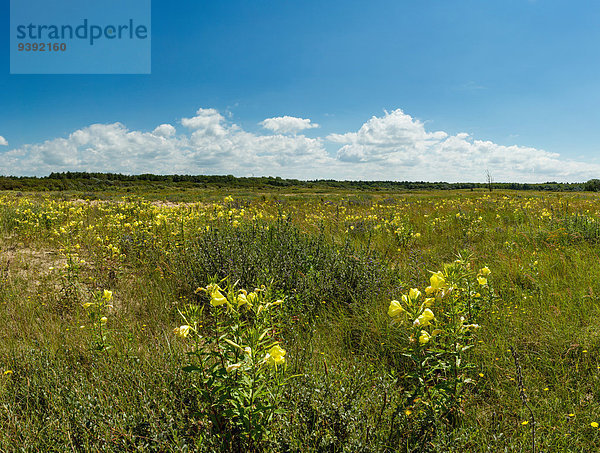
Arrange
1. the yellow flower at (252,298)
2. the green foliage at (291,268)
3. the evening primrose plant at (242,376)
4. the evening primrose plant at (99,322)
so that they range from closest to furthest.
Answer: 1. the evening primrose plant at (242,376)
2. the yellow flower at (252,298)
3. the evening primrose plant at (99,322)
4. the green foliage at (291,268)

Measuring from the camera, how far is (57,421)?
1729 mm

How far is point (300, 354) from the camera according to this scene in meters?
2.51

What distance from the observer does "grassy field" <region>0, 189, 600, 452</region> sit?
5.32 ft

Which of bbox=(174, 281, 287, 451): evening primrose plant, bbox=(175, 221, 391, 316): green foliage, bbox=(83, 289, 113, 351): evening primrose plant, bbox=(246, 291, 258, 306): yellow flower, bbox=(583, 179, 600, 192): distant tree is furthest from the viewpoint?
bbox=(583, 179, 600, 192): distant tree

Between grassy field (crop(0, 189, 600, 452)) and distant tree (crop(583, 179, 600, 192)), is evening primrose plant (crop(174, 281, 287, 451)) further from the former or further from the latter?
distant tree (crop(583, 179, 600, 192))

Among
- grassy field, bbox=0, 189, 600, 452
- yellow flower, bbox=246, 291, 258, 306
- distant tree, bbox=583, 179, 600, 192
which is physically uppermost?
distant tree, bbox=583, 179, 600, 192

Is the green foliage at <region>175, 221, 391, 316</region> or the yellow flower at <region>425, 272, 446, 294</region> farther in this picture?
the green foliage at <region>175, 221, 391, 316</region>

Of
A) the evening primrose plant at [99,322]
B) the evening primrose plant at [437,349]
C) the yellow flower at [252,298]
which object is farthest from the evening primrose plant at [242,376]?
the evening primrose plant at [99,322]

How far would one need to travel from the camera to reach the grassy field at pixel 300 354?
1623 mm

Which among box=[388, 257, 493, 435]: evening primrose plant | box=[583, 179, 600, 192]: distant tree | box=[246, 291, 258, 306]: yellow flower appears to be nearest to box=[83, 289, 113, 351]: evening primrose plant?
box=[246, 291, 258, 306]: yellow flower

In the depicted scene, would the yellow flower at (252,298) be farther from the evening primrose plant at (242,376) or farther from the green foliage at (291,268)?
the green foliage at (291,268)

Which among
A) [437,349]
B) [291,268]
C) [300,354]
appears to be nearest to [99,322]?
[300,354]

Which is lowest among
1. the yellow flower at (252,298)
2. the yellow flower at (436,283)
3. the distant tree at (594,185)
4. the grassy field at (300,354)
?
the grassy field at (300,354)

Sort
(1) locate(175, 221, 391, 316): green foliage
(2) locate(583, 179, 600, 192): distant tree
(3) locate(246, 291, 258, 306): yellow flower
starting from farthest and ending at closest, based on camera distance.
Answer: (2) locate(583, 179, 600, 192): distant tree < (1) locate(175, 221, 391, 316): green foliage < (3) locate(246, 291, 258, 306): yellow flower
